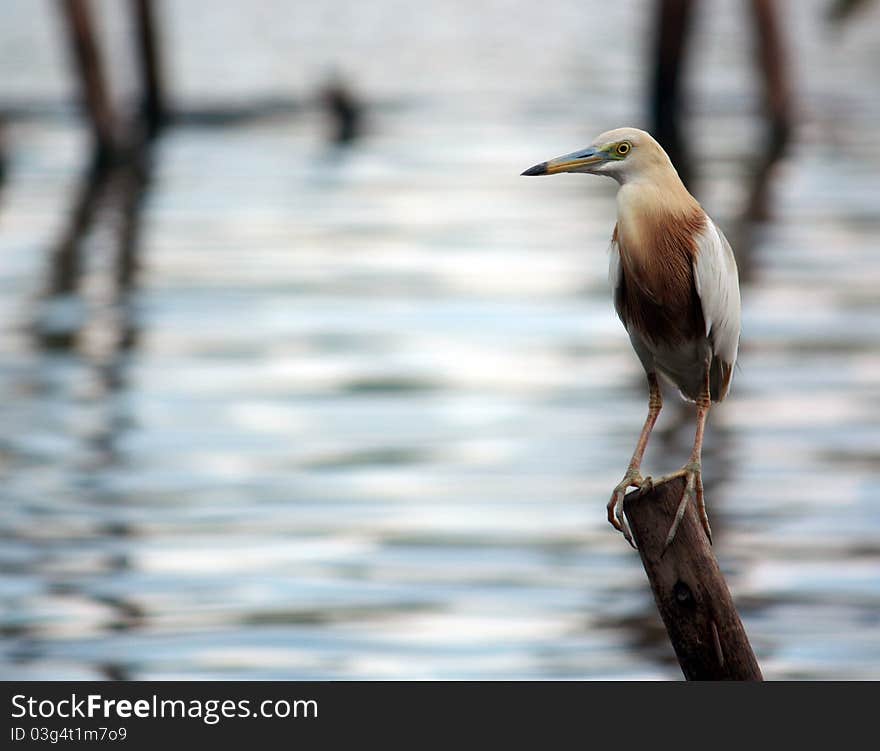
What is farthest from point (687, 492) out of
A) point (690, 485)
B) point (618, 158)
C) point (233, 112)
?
point (233, 112)

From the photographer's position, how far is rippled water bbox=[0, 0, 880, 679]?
816 centimetres

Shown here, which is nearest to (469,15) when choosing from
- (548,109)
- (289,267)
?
(548,109)

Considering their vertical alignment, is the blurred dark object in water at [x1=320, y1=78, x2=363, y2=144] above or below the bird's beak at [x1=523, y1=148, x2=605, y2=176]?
above

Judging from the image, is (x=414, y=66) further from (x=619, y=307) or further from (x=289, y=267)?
(x=619, y=307)

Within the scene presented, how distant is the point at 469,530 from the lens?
9.55 meters

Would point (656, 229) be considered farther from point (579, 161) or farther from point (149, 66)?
point (149, 66)

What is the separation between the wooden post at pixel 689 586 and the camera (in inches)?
192

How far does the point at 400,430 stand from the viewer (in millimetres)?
11656

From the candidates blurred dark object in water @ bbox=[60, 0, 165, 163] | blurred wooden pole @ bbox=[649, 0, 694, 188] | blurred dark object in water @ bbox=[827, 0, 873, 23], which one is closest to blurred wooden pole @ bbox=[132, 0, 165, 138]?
blurred dark object in water @ bbox=[60, 0, 165, 163]

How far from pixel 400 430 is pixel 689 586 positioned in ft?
22.3

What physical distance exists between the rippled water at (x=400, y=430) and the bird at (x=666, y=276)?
287 cm

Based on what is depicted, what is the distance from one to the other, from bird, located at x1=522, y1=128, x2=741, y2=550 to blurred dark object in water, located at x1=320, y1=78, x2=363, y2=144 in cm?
2284

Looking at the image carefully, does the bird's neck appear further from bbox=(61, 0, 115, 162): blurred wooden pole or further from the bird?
bbox=(61, 0, 115, 162): blurred wooden pole
